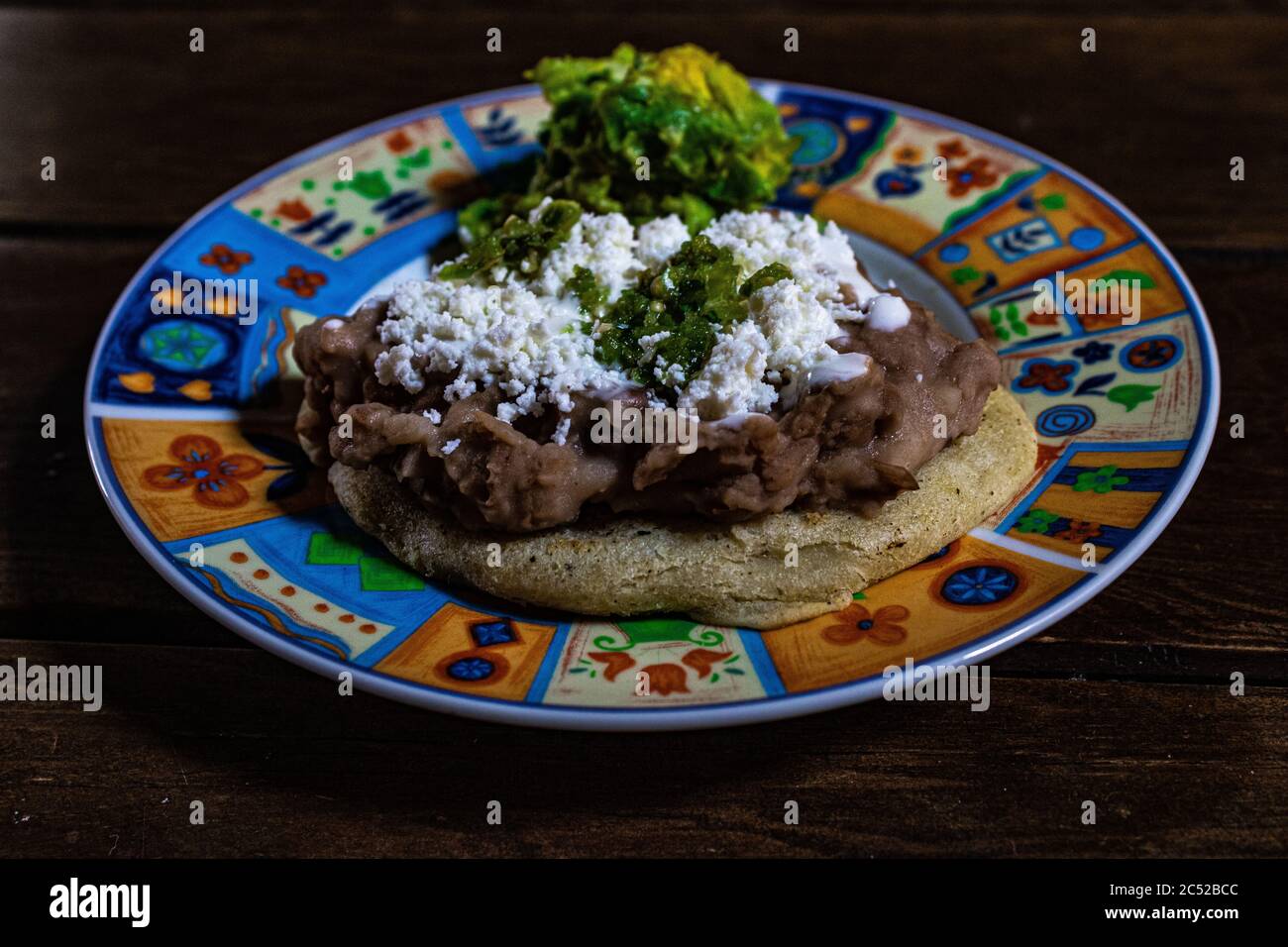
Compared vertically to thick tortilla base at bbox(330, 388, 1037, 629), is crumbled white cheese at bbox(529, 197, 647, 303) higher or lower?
higher

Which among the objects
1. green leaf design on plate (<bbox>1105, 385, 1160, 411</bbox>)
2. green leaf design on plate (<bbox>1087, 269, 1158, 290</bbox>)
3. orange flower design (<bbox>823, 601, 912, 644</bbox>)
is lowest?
orange flower design (<bbox>823, 601, 912, 644</bbox>)

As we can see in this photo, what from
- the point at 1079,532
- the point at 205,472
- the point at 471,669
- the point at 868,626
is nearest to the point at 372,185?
the point at 205,472

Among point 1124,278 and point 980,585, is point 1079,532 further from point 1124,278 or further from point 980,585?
point 1124,278

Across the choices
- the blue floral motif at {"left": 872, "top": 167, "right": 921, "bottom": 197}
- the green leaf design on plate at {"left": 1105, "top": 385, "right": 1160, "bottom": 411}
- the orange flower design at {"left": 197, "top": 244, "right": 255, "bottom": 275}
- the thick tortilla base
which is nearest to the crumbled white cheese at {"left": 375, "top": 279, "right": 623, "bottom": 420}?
the thick tortilla base

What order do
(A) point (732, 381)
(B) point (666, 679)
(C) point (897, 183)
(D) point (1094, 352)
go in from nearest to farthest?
(B) point (666, 679) → (A) point (732, 381) → (D) point (1094, 352) → (C) point (897, 183)

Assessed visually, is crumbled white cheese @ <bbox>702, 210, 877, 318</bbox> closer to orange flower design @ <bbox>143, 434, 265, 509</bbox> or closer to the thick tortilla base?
the thick tortilla base

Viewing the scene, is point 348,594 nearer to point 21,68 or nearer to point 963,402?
point 963,402

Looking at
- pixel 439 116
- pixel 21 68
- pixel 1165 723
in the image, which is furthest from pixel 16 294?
pixel 1165 723
